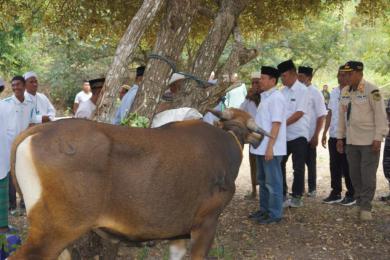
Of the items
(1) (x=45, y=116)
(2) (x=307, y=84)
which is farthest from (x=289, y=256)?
(1) (x=45, y=116)

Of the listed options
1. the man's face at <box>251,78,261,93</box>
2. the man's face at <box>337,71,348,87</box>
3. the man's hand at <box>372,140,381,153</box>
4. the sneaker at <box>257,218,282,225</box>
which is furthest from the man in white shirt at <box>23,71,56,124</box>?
the man's hand at <box>372,140,381,153</box>

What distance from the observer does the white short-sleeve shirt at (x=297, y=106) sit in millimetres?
8930

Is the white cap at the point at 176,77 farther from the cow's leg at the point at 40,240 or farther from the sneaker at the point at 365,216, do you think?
the sneaker at the point at 365,216

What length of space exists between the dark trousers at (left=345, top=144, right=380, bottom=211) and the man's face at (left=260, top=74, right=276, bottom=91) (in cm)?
158

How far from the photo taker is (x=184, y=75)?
6.69 m

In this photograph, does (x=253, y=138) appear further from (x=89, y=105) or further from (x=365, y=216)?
(x=365, y=216)

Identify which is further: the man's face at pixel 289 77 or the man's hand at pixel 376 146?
the man's face at pixel 289 77

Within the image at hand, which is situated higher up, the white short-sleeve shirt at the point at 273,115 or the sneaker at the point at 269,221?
the white short-sleeve shirt at the point at 273,115

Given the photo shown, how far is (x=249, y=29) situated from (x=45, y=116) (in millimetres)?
4267

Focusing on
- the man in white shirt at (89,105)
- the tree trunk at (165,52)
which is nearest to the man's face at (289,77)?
the tree trunk at (165,52)

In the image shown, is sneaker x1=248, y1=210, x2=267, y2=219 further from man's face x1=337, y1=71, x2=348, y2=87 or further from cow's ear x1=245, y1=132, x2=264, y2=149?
cow's ear x1=245, y1=132, x2=264, y2=149

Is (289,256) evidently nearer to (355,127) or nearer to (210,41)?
(355,127)

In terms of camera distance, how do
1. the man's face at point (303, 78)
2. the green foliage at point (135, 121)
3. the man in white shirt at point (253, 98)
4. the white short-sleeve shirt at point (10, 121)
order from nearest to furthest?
the green foliage at point (135, 121), the white short-sleeve shirt at point (10, 121), the man in white shirt at point (253, 98), the man's face at point (303, 78)

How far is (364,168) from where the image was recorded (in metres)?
8.26
